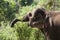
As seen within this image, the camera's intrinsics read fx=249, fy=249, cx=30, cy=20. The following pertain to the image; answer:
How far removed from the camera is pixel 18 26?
141 inches

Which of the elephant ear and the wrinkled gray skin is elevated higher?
the elephant ear

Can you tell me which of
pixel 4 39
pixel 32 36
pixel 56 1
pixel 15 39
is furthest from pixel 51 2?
pixel 4 39

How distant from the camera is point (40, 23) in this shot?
1.94m

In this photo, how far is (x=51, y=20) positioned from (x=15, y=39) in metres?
2.00

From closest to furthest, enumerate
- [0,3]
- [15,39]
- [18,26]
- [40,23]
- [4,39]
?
[40,23] → [18,26] → [15,39] → [4,39] → [0,3]

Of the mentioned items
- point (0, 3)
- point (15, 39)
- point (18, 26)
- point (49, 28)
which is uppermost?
Answer: point (49, 28)

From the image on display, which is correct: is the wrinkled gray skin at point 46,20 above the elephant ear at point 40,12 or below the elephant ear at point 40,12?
below

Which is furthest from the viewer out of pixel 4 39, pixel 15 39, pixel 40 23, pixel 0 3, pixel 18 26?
pixel 0 3

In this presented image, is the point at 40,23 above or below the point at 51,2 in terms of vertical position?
above

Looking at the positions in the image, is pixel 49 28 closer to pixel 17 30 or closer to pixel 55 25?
pixel 55 25

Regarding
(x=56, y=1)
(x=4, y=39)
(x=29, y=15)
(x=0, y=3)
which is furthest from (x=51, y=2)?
(x=0, y=3)

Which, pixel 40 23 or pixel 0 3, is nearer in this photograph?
pixel 40 23

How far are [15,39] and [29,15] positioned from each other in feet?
6.37

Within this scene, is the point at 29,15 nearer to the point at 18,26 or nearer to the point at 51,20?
the point at 51,20
